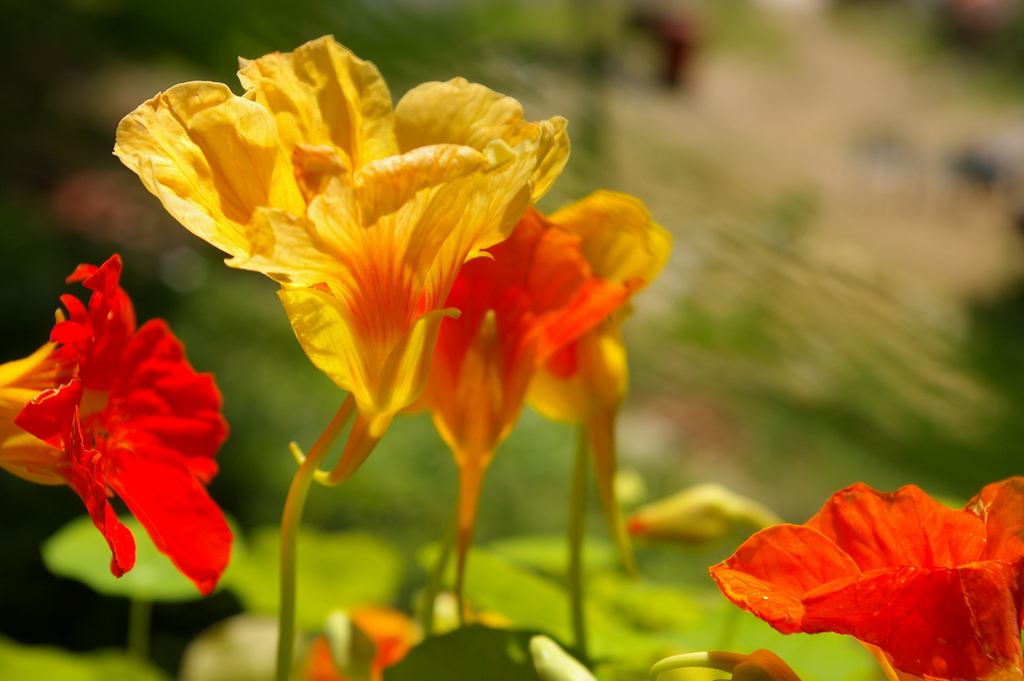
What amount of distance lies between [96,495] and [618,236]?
150 millimetres

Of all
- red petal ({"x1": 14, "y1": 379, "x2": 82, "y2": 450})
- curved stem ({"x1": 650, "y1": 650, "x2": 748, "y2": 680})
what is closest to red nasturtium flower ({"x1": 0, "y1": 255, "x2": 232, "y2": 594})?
red petal ({"x1": 14, "y1": 379, "x2": 82, "y2": 450})

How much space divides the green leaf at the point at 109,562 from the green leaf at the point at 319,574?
3cm

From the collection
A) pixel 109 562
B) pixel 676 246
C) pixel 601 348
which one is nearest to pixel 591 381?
pixel 601 348

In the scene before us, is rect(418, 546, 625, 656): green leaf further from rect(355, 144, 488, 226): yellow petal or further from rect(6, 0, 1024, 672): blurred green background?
rect(355, 144, 488, 226): yellow petal

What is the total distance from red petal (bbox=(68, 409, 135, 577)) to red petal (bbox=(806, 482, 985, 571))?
0.49 ft

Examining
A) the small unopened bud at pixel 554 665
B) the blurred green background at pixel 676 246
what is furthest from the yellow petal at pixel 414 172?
the blurred green background at pixel 676 246

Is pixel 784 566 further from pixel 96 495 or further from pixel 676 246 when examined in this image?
pixel 676 246

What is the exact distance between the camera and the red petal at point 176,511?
0.67 ft

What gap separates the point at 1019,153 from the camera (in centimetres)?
293

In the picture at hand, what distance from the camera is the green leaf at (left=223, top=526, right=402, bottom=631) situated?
0.42 m

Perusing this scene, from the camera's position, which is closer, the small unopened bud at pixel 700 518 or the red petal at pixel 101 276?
the red petal at pixel 101 276

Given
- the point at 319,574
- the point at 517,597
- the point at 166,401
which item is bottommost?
the point at 319,574

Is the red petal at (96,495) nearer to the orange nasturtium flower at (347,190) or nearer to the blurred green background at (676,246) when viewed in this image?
the orange nasturtium flower at (347,190)

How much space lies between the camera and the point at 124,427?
0.23 meters
